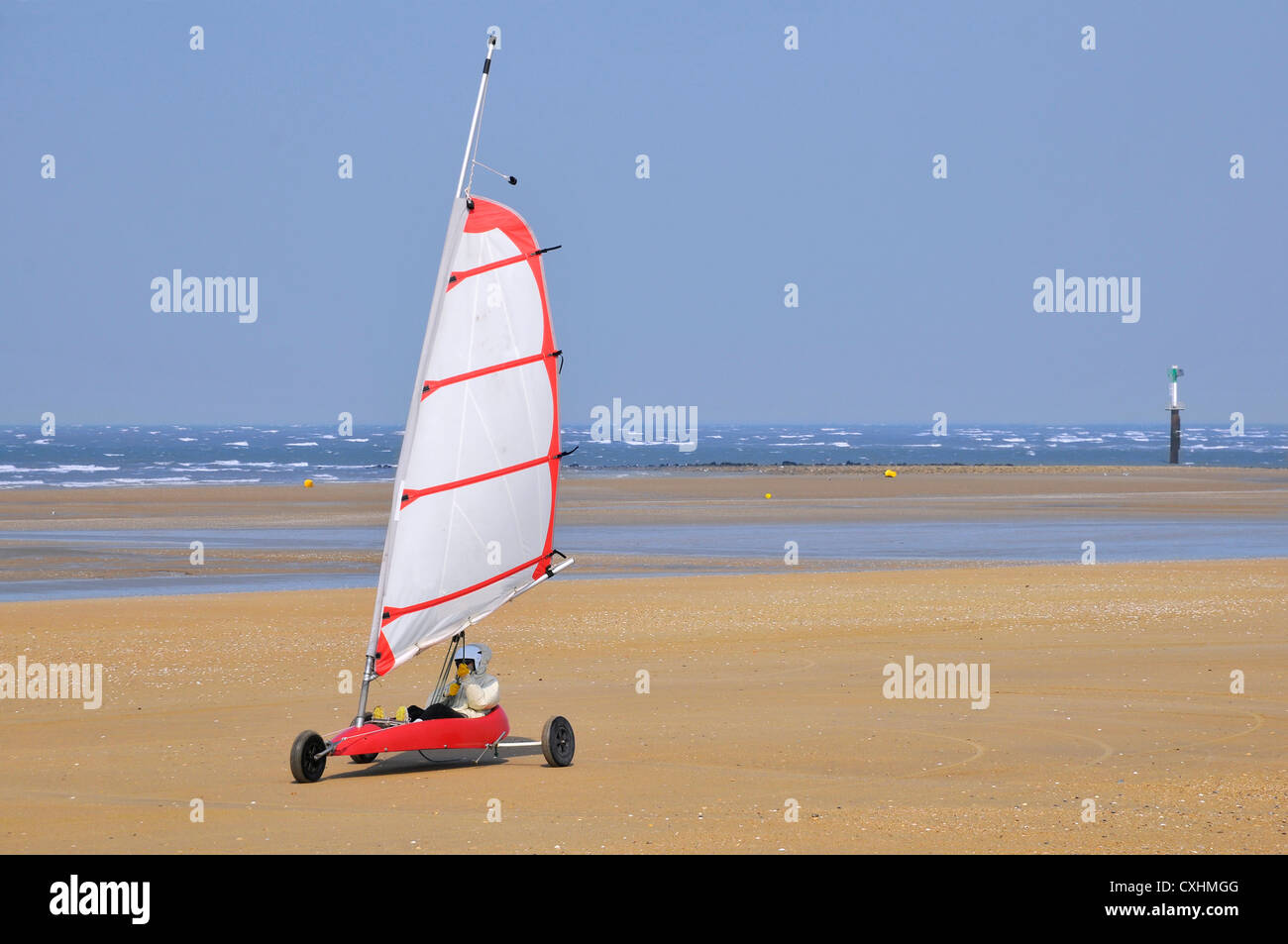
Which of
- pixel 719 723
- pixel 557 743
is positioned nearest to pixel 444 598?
pixel 557 743

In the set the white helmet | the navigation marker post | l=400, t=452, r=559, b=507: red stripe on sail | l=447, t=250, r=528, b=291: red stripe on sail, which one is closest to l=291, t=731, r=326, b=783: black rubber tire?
the white helmet

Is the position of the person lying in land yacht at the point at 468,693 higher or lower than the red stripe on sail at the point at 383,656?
lower

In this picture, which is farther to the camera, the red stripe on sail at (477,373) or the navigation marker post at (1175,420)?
the navigation marker post at (1175,420)

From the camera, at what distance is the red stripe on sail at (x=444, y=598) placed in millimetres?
11719

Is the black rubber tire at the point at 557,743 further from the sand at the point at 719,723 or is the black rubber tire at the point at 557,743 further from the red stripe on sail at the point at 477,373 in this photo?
the red stripe on sail at the point at 477,373

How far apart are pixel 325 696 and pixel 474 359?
4.71 meters

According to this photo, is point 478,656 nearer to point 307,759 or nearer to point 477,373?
point 307,759

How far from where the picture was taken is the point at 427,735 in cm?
1123

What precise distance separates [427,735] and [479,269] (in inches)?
153

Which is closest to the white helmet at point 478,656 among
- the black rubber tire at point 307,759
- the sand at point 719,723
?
the sand at point 719,723

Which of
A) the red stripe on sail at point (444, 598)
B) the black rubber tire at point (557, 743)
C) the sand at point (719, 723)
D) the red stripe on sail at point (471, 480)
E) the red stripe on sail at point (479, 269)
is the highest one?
the red stripe on sail at point (479, 269)

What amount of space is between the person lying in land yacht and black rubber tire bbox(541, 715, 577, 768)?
0.60 metres

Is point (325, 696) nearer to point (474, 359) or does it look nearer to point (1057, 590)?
point (474, 359)

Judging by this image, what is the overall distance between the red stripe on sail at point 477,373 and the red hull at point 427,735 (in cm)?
265
